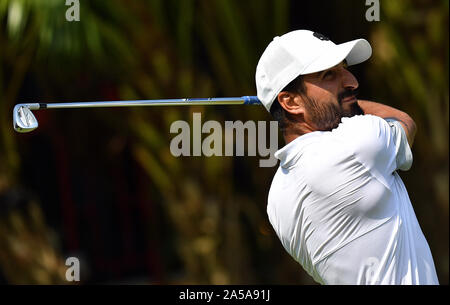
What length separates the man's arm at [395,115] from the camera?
7.15 feet

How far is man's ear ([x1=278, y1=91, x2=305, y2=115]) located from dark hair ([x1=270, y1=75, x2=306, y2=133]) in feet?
0.04

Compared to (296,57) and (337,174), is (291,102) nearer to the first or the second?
(296,57)

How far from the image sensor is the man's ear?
2.17 meters

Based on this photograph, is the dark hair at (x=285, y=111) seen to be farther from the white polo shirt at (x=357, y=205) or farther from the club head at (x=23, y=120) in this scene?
the club head at (x=23, y=120)

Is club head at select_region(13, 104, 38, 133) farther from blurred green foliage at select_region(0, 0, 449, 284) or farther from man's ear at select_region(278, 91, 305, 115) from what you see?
blurred green foliage at select_region(0, 0, 449, 284)

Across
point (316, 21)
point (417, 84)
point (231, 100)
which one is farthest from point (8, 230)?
point (231, 100)

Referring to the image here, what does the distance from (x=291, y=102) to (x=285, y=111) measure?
0.03 metres

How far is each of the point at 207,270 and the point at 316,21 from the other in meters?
1.63

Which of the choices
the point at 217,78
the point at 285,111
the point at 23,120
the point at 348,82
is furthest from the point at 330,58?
the point at 217,78

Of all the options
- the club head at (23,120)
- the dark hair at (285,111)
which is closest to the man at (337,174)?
the dark hair at (285,111)

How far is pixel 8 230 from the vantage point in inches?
208

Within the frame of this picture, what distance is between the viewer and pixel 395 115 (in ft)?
7.32

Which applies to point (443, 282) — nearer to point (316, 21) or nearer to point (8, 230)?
point (316, 21)
